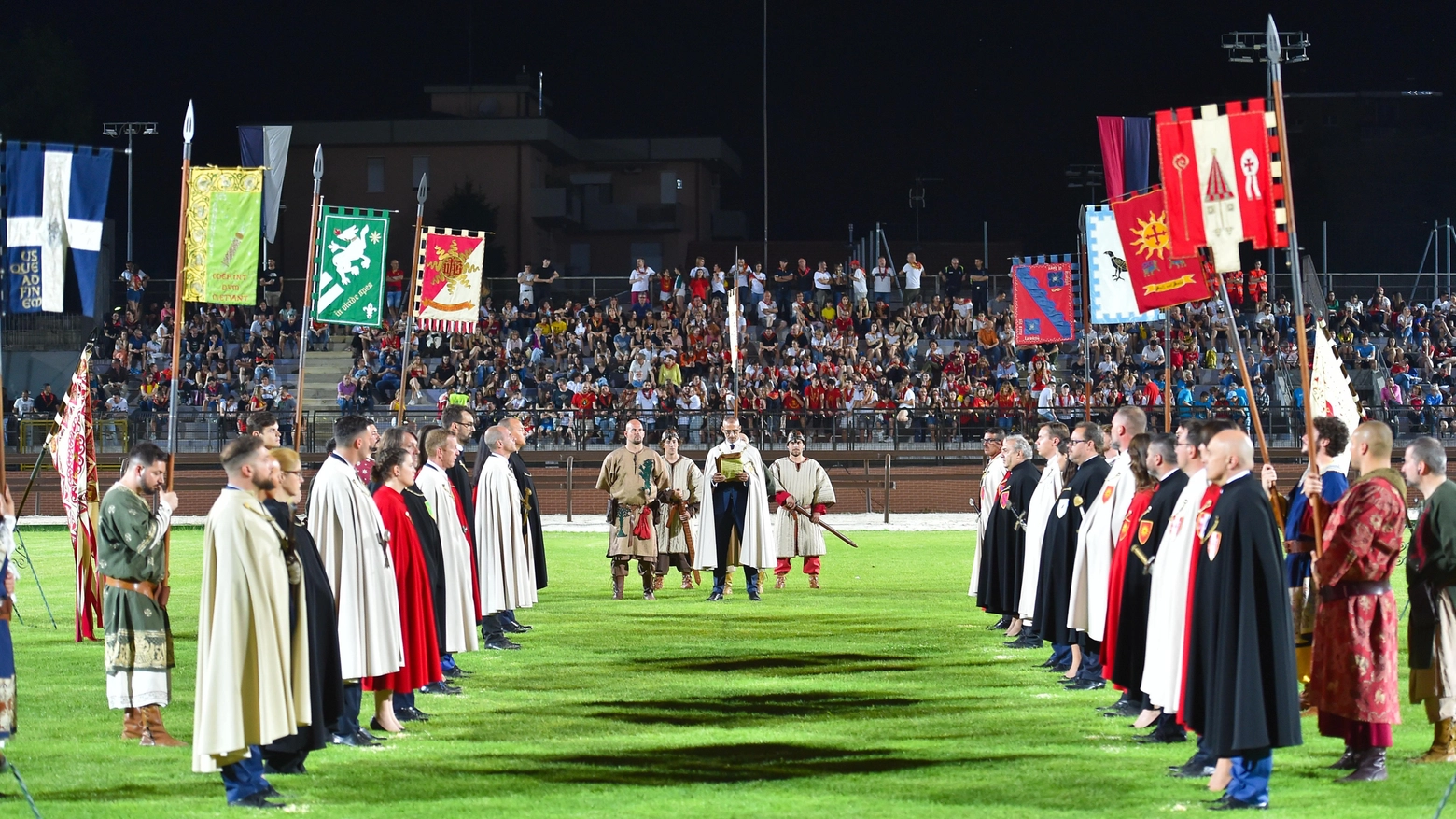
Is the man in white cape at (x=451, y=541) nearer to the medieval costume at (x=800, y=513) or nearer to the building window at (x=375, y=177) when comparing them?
the medieval costume at (x=800, y=513)

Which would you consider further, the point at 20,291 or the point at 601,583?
the point at 601,583

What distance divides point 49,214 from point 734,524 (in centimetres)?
931

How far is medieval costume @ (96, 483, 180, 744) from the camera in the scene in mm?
9648

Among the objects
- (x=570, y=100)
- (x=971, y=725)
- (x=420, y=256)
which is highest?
(x=570, y=100)

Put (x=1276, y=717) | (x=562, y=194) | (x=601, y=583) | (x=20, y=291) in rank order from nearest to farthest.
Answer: (x=1276, y=717) → (x=20, y=291) → (x=601, y=583) → (x=562, y=194)

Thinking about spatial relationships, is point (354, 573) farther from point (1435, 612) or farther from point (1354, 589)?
point (1435, 612)

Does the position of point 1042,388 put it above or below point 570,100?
below

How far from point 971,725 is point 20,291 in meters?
7.41

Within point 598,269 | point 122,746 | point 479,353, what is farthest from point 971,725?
point 598,269

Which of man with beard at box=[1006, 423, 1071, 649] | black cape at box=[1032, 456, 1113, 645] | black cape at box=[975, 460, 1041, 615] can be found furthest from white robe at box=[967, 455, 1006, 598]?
black cape at box=[1032, 456, 1113, 645]

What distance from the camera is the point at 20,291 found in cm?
1190

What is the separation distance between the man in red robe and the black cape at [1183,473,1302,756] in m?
0.87

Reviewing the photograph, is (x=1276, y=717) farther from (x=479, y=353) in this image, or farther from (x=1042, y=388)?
(x=479, y=353)

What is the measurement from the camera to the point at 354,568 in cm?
1002
